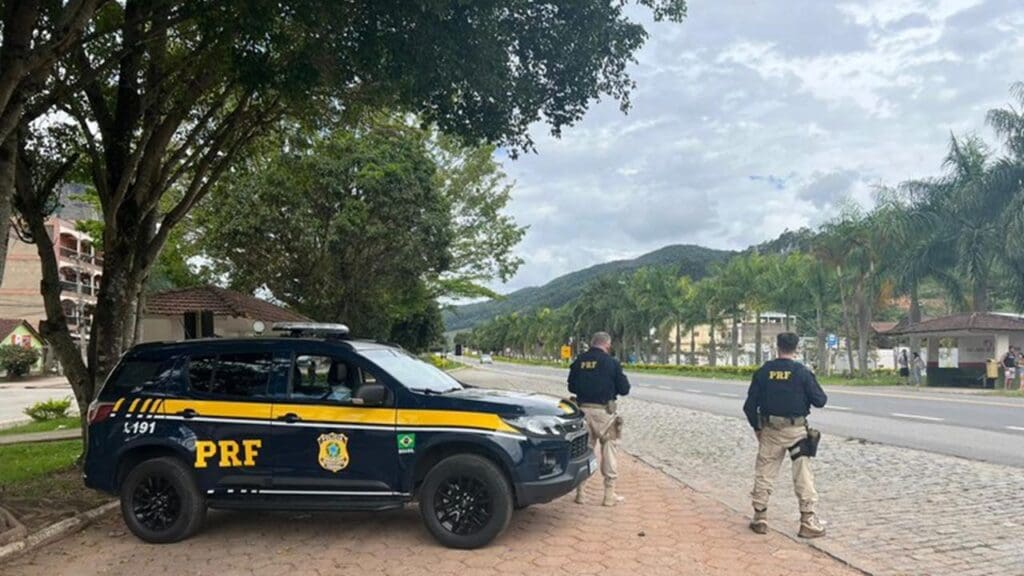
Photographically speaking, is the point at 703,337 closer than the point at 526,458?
No

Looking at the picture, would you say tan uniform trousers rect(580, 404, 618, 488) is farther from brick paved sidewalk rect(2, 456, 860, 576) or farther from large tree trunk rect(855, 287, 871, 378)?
large tree trunk rect(855, 287, 871, 378)

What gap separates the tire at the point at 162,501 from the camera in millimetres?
6805

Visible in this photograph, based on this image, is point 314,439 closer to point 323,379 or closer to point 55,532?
point 323,379

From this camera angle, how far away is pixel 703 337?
4823 inches

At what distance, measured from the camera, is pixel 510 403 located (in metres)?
6.68

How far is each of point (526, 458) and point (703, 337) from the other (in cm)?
12009

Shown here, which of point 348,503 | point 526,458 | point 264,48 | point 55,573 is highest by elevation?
point 264,48

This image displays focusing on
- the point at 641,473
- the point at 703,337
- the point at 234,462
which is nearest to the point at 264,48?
the point at 234,462

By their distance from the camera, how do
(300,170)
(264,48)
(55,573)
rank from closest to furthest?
(55,573)
(264,48)
(300,170)

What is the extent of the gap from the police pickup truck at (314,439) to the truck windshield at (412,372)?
3cm

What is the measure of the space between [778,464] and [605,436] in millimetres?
1836

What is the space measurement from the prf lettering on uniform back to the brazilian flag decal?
4.09 ft

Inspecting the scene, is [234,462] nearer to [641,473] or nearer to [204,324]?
[641,473]

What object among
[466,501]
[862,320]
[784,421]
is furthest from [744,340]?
[466,501]
